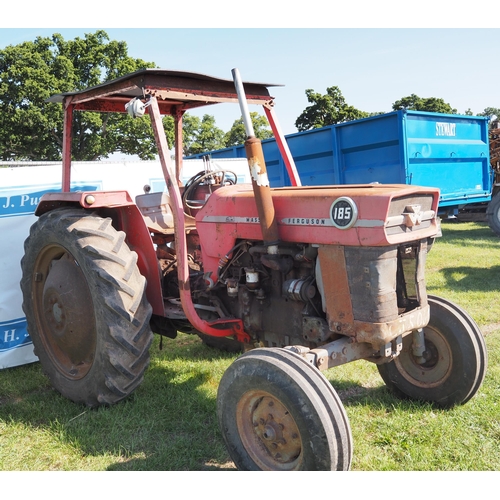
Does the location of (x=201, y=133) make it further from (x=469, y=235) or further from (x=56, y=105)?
(x=469, y=235)

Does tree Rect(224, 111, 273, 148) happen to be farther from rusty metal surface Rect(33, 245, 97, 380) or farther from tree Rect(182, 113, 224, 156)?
rusty metal surface Rect(33, 245, 97, 380)

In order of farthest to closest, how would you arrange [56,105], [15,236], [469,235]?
[56,105] → [469,235] → [15,236]

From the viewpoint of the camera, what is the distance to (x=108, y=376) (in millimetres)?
3389

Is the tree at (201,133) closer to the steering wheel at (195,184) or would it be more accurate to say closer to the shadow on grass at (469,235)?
the shadow on grass at (469,235)

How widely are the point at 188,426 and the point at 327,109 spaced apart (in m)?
24.2

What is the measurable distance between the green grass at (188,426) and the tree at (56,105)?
650 inches

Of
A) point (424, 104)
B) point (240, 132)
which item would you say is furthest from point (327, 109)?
point (424, 104)

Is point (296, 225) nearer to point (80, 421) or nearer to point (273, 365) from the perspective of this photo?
point (273, 365)

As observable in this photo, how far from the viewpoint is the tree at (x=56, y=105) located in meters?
19.0

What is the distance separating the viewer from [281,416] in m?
2.59

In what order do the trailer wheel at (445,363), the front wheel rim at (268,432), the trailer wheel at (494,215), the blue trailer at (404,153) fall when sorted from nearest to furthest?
the front wheel rim at (268,432)
the trailer wheel at (445,363)
the blue trailer at (404,153)
the trailer wheel at (494,215)

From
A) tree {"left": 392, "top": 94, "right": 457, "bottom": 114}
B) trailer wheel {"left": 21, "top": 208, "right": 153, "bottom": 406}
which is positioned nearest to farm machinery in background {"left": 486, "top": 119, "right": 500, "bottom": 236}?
trailer wheel {"left": 21, "top": 208, "right": 153, "bottom": 406}

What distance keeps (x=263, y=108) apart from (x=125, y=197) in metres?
1.25

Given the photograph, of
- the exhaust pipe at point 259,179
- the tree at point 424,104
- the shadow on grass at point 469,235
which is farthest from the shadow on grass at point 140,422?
the tree at point 424,104
